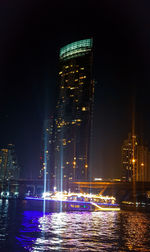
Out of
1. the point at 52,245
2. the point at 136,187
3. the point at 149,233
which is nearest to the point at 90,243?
the point at 52,245

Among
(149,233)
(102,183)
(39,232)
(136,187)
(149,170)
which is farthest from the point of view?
A: (149,170)

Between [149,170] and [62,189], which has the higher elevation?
[149,170]

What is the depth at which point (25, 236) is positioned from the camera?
34.5m

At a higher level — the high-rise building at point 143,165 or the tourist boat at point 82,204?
the high-rise building at point 143,165

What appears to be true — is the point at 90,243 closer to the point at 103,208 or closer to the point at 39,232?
the point at 39,232

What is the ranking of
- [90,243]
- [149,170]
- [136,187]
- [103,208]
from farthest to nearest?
[149,170], [136,187], [103,208], [90,243]

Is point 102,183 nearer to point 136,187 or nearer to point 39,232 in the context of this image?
point 136,187

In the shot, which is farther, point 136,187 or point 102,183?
point 102,183

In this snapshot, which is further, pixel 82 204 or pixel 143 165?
pixel 143 165

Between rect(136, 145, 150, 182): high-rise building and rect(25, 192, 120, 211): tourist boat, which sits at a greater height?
rect(136, 145, 150, 182): high-rise building

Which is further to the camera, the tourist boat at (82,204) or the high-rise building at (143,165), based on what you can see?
the high-rise building at (143,165)

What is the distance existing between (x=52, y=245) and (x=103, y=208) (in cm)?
6924

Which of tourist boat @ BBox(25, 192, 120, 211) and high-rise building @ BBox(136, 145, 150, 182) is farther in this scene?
high-rise building @ BBox(136, 145, 150, 182)

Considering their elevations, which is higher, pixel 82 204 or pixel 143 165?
pixel 143 165
